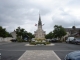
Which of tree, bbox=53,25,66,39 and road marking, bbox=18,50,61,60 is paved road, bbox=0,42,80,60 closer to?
road marking, bbox=18,50,61,60

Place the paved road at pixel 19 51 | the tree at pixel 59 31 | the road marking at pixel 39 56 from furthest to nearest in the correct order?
the tree at pixel 59 31 → the paved road at pixel 19 51 → the road marking at pixel 39 56

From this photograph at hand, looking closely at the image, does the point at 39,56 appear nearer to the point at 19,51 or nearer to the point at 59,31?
the point at 19,51

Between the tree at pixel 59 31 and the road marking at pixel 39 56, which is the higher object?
the tree at pixel 59 31

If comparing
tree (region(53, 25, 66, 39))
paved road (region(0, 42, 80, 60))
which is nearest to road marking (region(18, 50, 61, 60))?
paved road (region(0, 42, 80, 60))

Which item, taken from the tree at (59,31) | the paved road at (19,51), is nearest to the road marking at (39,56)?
the paved road at (19,51)

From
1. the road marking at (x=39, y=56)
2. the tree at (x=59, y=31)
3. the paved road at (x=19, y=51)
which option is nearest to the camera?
the road marking at (x=39, y=56)

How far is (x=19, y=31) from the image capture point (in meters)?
104

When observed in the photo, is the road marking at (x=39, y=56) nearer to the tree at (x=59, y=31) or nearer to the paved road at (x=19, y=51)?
the paved road at (x=19, y=51)

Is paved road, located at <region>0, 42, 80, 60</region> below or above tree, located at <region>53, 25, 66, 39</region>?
below

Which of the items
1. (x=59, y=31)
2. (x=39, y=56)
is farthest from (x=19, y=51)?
(x=59, y=31)

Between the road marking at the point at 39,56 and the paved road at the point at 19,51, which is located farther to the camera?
the paved road at the point at 19,51

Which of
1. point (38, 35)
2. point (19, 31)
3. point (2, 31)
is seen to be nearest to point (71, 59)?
point (38, 35)

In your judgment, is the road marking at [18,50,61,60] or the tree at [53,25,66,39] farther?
the tree at [53,25,66,39]

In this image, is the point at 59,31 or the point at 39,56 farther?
the point at 59,31
